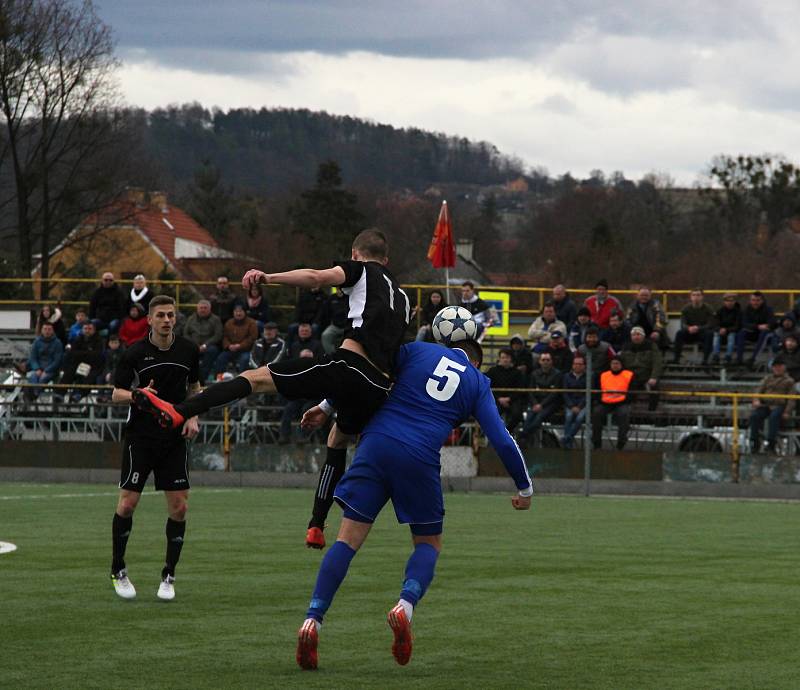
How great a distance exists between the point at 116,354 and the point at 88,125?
1057 inches

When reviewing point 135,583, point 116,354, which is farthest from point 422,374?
point 116,354

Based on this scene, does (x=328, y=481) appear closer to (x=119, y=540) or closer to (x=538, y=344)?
(x=119, y=540)

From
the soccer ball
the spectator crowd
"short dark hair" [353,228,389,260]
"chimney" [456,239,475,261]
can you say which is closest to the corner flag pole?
the spectator crowd

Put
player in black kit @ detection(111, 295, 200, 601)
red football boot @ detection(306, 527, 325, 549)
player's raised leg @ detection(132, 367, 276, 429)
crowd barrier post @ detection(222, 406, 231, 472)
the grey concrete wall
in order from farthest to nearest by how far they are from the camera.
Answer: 1. crowd barrier post @ detection(222, 406, 231, 472)
2. the grey concrete wall
3. player in black kit @ detection(111, 295, 200, 601)
4. red football boot @ detection(306, 527, 325, 549)
5. player's raised leg @ detection(132, 367, 276, 429)

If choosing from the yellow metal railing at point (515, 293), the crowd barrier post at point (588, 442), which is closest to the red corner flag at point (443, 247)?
the yellow metal railing at point (515, 293)

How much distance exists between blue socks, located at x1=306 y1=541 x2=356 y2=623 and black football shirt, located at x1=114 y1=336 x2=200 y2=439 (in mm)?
3121

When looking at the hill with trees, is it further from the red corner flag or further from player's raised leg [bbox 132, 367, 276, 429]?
player's raised leg [bbox 132, 367, 276, 429]

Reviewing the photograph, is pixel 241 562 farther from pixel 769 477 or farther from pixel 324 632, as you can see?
pixel 769 477

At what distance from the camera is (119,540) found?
33.7 feet

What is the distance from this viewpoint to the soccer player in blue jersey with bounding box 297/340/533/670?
7.59 metres

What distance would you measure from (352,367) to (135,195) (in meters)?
51.0

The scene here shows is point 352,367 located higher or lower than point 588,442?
higher

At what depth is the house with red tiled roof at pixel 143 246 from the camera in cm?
5656

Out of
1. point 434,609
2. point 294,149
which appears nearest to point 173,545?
point 434,609
